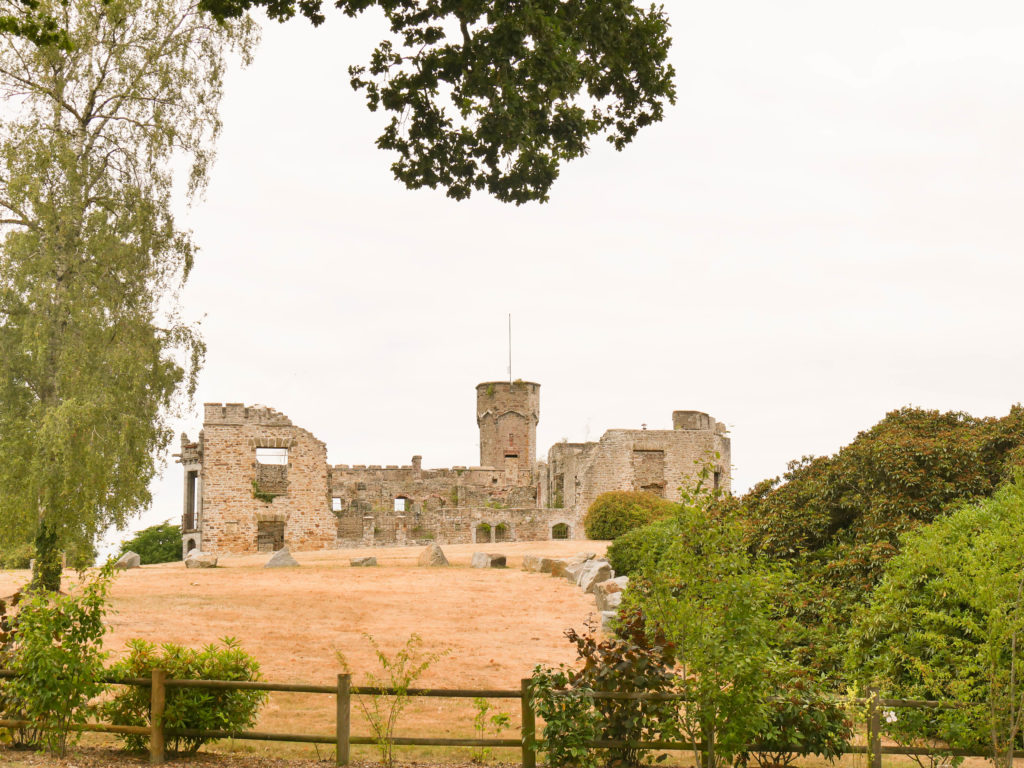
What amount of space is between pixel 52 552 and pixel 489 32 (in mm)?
10475

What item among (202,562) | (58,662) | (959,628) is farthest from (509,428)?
(58,662)

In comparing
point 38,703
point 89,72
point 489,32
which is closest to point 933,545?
point 489,32

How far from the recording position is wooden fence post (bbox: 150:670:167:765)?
864 cm

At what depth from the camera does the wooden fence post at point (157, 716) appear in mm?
8641

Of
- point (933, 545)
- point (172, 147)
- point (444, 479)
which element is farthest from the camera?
point (444, 479)

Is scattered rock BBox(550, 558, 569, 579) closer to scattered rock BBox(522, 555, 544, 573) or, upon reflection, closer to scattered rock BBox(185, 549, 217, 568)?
scattered rock BBox(522, 555, 544, 573)

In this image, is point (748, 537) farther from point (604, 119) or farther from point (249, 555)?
point (249, 555)

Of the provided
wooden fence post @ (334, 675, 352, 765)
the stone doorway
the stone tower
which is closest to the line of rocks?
wooden fence post @ (334, 675, 352, 765)

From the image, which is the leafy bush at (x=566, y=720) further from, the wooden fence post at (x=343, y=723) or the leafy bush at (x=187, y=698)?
the leafy bush at (x=187, y=698)

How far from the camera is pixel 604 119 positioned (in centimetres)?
1064

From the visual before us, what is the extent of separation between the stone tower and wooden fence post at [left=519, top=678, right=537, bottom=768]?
42.2 metres

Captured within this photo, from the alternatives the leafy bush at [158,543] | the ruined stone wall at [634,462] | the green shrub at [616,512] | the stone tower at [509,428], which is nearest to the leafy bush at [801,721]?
the green shrub at [616,512]

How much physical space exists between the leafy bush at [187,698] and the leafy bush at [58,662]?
1.07 feet

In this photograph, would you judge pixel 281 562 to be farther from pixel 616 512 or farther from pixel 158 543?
pixel 158 543
